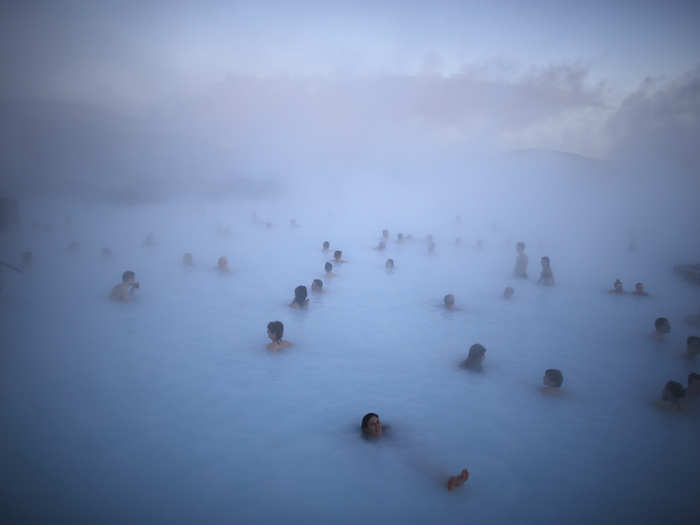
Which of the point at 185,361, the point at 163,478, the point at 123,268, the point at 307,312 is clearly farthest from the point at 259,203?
the point at 163,478

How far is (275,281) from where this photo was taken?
11.2 metres

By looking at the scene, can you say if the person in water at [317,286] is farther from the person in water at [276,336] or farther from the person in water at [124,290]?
the person in water at [124,290]

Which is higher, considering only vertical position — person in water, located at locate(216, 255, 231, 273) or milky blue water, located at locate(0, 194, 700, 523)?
person in water, located at locate(216, 255, 231, 273)

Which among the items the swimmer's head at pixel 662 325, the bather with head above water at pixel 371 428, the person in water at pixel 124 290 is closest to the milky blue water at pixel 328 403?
the bather with head above water at pixel 371 428

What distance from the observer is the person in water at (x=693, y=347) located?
6.35 meters

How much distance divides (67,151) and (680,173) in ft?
183

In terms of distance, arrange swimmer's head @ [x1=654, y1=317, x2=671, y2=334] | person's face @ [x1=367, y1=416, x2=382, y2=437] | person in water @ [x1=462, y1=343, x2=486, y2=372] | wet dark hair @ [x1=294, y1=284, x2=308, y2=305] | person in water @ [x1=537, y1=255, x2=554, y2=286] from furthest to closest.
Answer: person in water @ [x1=537, y1=255, x2=554, y2=286], wet dark hair @ [x1=294, y1=284, x2=308, y2=305], swimmer's head @ [x1=654, y1=317, x2=671, y2=334], person in water @ [x1=462, y1=343, x2=486, y2=372], person's face @ [x1=367, y1=416, x2=382, y2=437]

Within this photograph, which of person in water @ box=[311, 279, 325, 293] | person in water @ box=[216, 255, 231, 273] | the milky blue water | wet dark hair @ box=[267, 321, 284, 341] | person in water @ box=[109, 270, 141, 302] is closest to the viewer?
the milky blue water

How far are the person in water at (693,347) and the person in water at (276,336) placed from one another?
856cm

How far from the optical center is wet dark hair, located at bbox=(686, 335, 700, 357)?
6.34 meters

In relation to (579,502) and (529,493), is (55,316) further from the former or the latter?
(579,502)

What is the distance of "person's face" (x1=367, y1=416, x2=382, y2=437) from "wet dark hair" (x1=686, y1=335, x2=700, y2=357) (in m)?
7.07

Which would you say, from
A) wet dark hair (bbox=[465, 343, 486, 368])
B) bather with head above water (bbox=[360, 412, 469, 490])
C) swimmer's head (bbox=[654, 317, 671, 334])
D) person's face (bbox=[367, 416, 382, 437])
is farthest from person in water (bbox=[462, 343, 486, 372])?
swimmer's head (bbox=[654, 317, 671, 334])

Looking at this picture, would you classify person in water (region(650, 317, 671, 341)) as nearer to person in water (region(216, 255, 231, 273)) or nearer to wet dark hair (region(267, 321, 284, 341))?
wet dark hair (region(267, 321, 284, 341))
